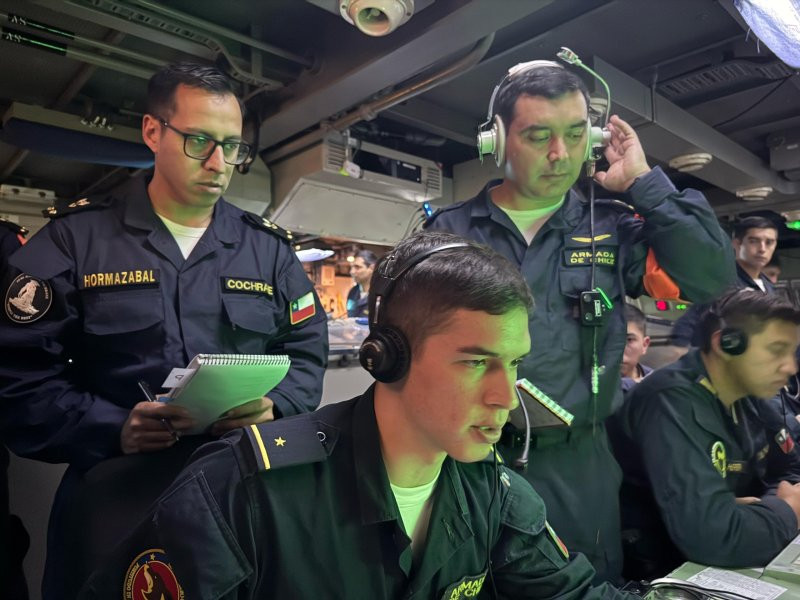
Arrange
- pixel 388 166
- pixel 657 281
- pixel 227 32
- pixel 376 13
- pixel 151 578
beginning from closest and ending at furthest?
pixel 151 578 < pixel 657 281 < pixel 376 13 < pixel 227 32 < pixel 388 166

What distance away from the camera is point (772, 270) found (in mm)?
1528

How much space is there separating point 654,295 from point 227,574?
1135mm

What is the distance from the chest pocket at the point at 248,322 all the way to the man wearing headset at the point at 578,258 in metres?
0.48

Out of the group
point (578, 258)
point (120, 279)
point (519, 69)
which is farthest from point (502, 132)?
point (120, 279)

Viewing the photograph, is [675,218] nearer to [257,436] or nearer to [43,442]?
[257,436]

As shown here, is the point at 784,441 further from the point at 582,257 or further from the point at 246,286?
the point at 246,286

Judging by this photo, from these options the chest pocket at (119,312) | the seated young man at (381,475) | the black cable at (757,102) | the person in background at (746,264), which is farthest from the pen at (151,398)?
the black cable at (757,102)

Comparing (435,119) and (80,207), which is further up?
(435,119)

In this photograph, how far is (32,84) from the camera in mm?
2395

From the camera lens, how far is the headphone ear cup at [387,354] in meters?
0.77

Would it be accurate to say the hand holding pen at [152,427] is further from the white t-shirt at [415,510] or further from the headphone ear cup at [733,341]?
the headphone ear cup at [733,341]

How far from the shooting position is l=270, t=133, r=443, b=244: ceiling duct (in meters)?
1.83

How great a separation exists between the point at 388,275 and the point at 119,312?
2.18 ft

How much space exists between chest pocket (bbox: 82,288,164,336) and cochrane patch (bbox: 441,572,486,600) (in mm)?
803
